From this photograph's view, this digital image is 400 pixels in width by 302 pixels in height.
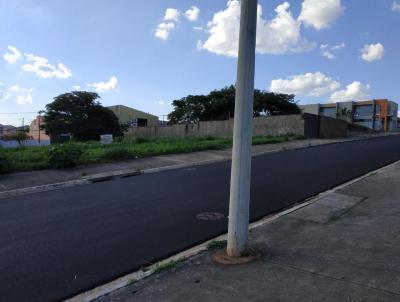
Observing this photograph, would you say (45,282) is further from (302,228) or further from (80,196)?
(80,196)

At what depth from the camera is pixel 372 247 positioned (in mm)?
5738

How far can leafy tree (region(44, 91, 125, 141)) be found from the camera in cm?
5891

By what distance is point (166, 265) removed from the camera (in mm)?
5305

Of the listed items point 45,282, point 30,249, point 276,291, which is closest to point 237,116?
point 276,291

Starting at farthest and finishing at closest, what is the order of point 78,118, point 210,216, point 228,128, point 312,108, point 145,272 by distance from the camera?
point 312,108 → point 78,118 → point 228,128 → point 210,216 → point 145,272

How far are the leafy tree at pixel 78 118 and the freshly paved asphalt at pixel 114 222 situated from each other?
47.2 metres

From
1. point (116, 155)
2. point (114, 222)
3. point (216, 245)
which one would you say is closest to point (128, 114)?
point (116, 155)

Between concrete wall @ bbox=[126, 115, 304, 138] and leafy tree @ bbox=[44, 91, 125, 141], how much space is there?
7.64 meters

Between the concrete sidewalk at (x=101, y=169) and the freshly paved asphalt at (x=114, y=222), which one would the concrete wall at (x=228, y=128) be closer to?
the concrete sidewalk at (x=101, y=169)

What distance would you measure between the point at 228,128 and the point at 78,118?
1101 inches

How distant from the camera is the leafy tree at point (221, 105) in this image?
Result: 59562 millimetres

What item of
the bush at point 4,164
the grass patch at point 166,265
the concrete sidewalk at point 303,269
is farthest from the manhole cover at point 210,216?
the bush at point 4,164

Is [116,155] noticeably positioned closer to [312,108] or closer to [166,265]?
[166,265]

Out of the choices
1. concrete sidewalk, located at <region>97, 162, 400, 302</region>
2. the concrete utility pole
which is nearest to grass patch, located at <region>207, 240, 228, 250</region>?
concrete sidewalk, located at <region>97, 162, 400, 302</region>
